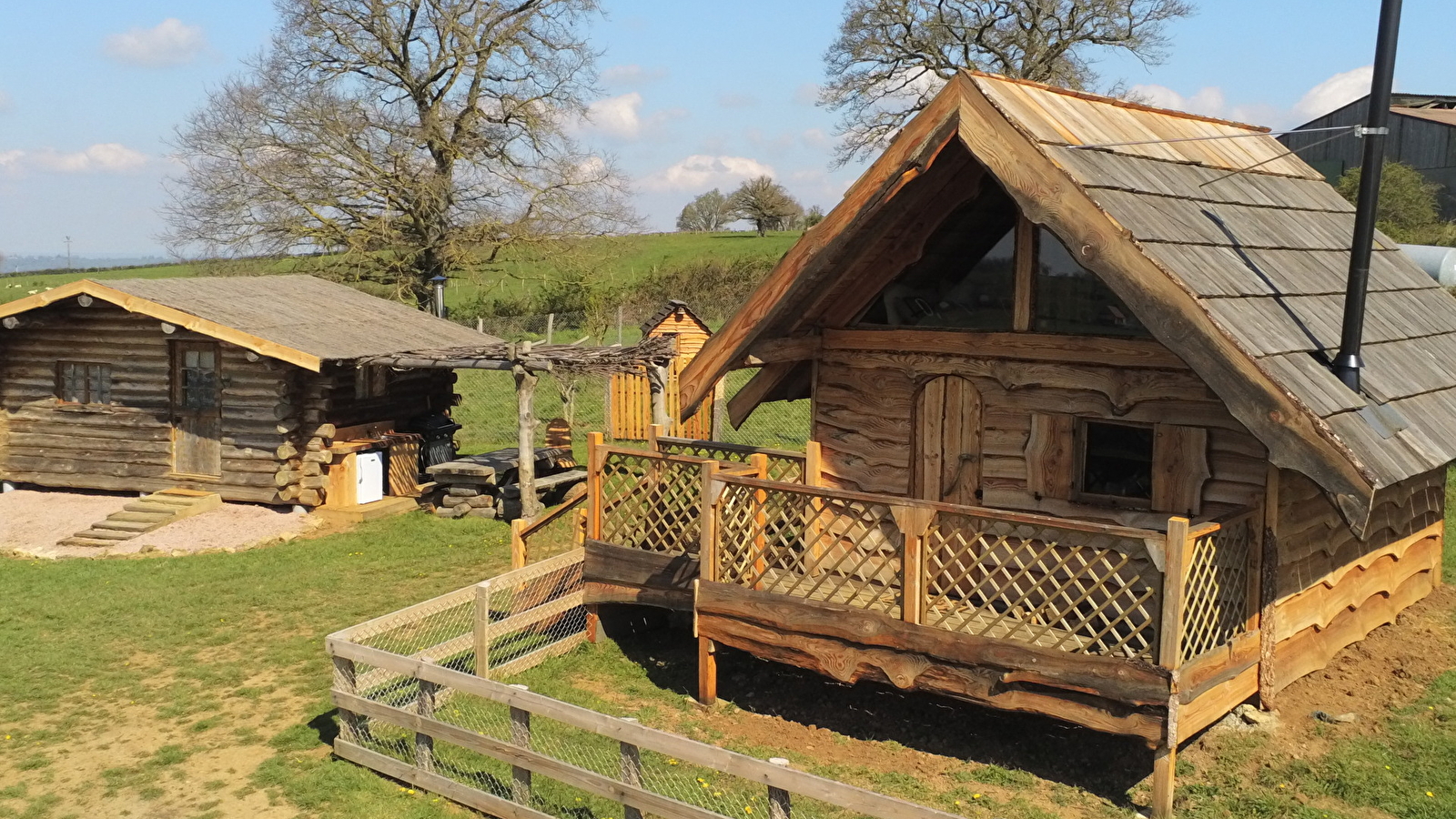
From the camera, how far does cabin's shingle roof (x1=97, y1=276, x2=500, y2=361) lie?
61.8 ft

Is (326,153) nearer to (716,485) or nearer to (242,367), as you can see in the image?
(242,367)

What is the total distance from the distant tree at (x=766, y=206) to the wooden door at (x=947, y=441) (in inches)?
2194

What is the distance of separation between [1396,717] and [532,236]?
30314 mm

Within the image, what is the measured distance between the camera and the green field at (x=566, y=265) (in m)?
37.3

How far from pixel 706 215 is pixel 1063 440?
229ft

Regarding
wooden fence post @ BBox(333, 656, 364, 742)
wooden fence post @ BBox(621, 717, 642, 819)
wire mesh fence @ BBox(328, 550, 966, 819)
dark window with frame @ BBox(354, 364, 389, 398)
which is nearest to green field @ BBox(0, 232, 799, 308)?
dark window with frame @ BBox(354, 364, 389, 398)

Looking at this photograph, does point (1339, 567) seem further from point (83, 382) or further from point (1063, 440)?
point (83, 382)

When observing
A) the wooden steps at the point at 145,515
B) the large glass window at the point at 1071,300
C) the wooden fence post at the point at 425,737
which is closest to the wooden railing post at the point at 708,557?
the wooden fence post at the point at 425,737

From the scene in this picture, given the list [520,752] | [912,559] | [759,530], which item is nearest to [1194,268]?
[912,559]

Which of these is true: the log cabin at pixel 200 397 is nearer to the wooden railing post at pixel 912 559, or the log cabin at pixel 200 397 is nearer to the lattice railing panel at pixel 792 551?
the lattice railing panel at pixel 792 551

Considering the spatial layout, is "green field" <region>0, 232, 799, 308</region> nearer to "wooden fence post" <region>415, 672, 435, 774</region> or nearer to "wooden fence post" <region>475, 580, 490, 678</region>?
"wooden fence post" <region>475, 580, 490, 678</region>

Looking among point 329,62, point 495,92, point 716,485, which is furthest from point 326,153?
point 716,485

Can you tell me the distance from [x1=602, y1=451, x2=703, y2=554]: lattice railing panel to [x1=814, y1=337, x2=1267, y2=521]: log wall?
53.3 inches

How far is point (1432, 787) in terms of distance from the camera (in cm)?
827
